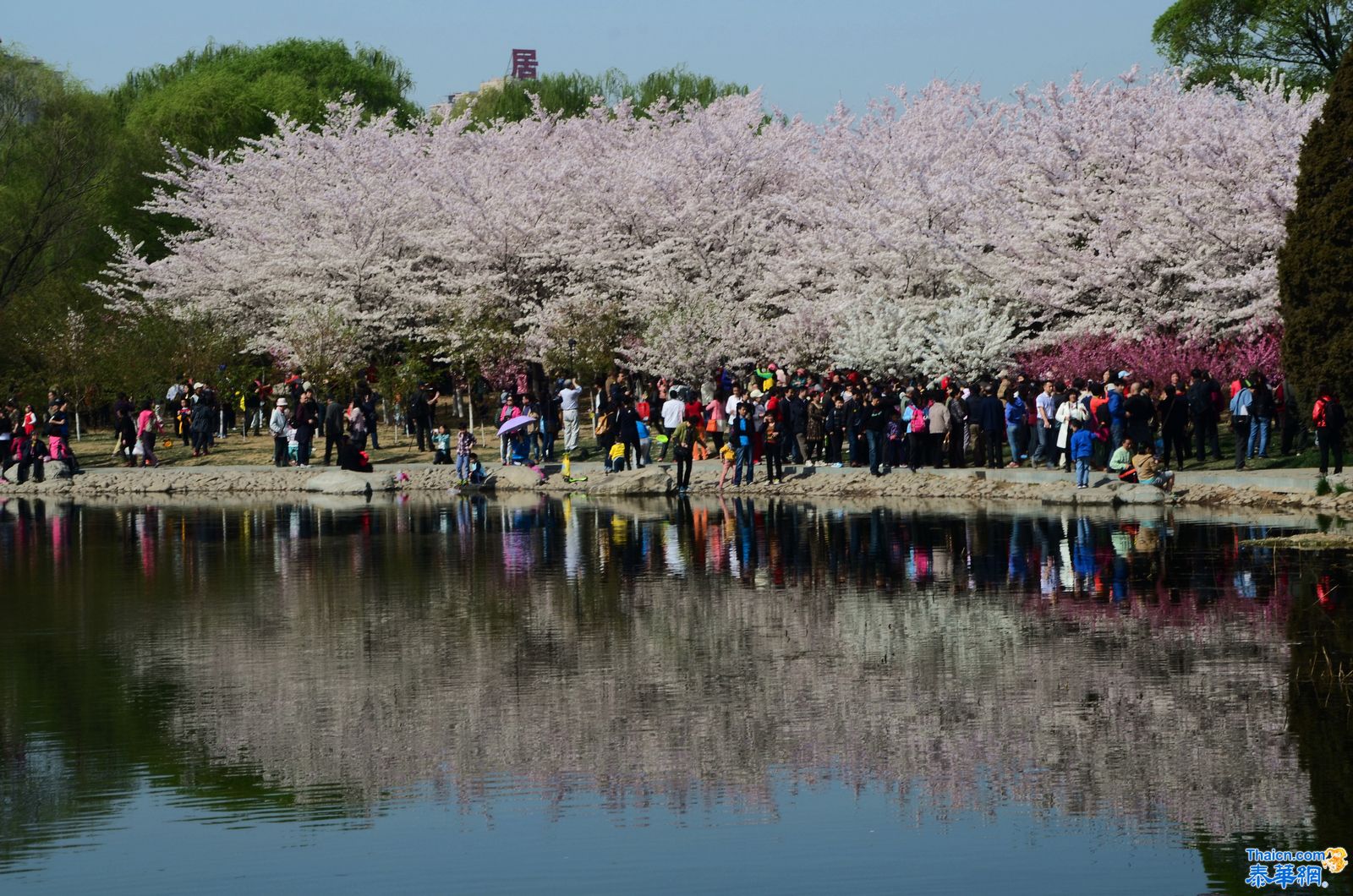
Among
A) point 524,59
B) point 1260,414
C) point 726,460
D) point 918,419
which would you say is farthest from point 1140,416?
point 524,59

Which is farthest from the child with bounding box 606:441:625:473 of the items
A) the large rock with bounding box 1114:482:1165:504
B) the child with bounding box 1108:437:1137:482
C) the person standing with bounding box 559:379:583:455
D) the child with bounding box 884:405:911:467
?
the large rock with bounding box 1114:482:1165:504

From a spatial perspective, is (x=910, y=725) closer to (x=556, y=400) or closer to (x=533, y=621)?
(x=533, y=621)

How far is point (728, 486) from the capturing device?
32875 millimetres

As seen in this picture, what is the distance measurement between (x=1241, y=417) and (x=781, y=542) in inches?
430

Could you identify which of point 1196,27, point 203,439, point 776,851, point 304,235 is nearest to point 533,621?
point 776,851

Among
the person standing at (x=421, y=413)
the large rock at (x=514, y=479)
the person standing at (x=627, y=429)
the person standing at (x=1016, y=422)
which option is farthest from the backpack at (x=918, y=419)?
the person standing at (x=421, y=413)

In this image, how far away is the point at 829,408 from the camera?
111 ft

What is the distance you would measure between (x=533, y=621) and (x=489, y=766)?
5613mm

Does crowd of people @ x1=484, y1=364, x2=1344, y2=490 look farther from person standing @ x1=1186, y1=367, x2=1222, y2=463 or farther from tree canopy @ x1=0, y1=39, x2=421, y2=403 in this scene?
tree canopy @ x1=0, y1=39, x2=421, y2=403

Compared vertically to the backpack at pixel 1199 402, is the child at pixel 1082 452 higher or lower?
lower

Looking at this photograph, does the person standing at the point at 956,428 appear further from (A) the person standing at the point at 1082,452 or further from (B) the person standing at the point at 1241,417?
(B) the person standing at the point at 1241,417

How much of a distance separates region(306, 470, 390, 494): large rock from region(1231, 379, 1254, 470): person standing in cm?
1635

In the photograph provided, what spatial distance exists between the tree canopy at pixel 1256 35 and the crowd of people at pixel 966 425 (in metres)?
31.4

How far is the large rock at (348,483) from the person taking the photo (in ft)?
116
